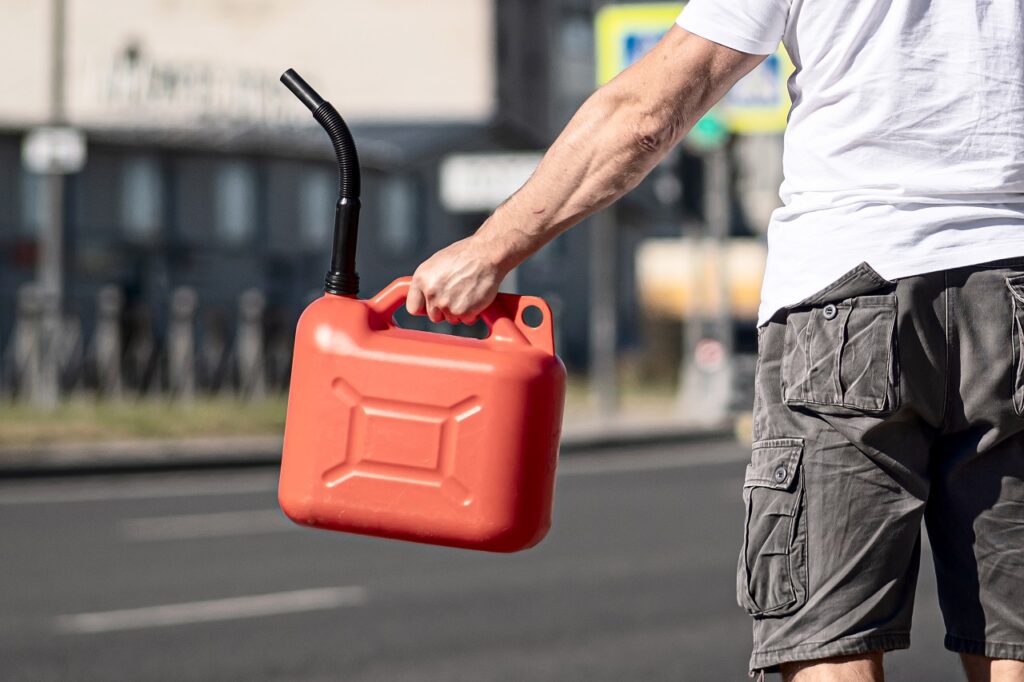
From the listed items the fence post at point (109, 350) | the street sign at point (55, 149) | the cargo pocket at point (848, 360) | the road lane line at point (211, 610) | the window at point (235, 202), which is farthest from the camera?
the window at point (235, 202)

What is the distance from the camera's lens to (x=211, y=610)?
7.05 metres

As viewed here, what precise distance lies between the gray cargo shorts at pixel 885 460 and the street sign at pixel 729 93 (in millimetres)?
18251

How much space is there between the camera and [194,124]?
27.2m

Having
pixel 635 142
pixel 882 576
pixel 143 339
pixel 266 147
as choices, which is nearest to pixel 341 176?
pixel 635 142

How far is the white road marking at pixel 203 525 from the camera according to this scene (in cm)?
959

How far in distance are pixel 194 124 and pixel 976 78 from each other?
25.8 metres

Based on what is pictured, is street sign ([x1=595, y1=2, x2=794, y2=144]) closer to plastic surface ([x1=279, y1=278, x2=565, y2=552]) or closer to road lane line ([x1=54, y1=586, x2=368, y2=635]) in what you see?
road lane line ([x1=54, y1=586, x2=368, y2=635])

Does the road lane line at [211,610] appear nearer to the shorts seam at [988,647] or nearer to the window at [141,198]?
the shorts seam at [988,647]

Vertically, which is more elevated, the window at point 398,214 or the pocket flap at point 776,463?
the pocket flap at point 776,463

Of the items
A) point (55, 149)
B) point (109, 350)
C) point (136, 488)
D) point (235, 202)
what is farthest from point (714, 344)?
point (136, 488)

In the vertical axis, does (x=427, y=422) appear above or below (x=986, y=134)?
below

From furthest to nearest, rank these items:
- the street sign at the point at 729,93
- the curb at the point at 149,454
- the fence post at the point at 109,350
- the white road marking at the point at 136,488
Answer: the street sign at the point at 729,93 → the fence post at the point at 109,350 → the curb at the point at 149,454 → the white road marking at the point at 136,488

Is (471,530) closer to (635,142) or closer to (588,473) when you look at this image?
(635,142)

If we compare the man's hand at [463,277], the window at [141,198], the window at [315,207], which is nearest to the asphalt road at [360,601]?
the man's hand at [463,277]
